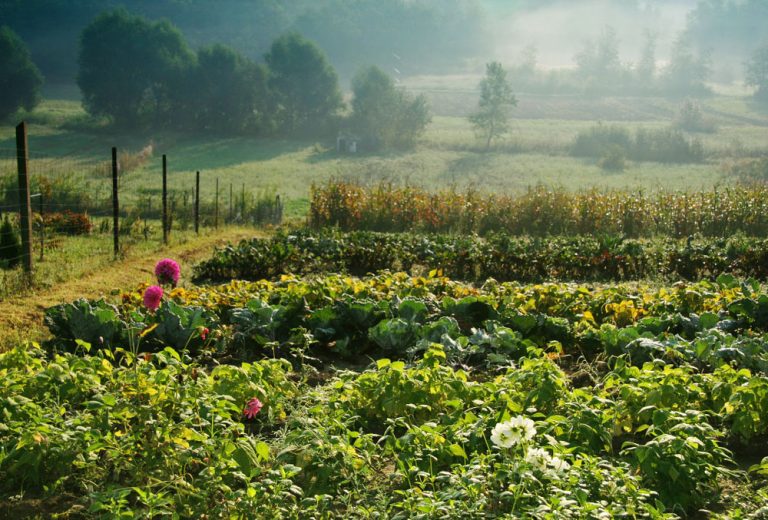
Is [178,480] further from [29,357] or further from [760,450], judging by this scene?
[760,450]

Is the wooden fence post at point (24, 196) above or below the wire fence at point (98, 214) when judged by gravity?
above

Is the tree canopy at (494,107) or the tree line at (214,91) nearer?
the tree line at (214,91)

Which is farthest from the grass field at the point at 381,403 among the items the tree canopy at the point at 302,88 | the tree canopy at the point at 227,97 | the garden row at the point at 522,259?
the tree canopy at the point at 302,88

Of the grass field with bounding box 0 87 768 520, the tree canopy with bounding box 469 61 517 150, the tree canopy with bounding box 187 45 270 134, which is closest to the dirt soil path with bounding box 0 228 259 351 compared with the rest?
the grass field with bounding box 0 87 768 520

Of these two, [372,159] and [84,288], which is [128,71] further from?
[84,288]

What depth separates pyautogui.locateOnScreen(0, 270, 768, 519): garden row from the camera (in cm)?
292

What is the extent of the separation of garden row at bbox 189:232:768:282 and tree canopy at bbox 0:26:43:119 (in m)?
52.6

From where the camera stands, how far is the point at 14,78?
54781 mm

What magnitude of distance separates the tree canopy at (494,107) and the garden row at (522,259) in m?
42.5

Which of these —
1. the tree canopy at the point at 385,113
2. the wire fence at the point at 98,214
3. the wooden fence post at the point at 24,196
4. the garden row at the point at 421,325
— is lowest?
the wire fence at the point at 98,214

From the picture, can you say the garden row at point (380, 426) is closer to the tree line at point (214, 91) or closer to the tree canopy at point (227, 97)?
the tree line at point (214, 91)

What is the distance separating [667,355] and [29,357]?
4.18 metres

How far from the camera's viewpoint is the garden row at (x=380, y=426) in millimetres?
2916

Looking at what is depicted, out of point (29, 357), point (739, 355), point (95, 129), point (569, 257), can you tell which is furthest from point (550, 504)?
point (95, 129)
